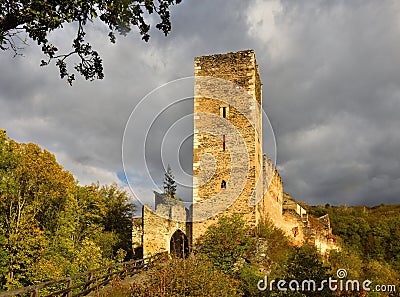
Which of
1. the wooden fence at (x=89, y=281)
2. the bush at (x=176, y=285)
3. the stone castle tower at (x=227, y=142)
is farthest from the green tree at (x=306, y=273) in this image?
the stone castle tower at (x=227, y=142)

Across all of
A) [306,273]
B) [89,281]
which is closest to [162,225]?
[89,281]

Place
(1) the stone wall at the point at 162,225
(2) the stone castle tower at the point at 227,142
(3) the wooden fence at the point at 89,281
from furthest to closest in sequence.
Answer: (1) the stone wall at the point at 162,225 < (2) the stone castle tower at the point at 227,142 < (3) the wooden fence at the point at 89,281

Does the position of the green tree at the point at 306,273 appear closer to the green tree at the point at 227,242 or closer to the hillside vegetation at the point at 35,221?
the green tree at the point at 227,242

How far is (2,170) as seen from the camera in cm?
2192

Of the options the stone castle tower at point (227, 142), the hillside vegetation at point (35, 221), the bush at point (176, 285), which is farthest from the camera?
the hillside vegetation at point (35, 221)

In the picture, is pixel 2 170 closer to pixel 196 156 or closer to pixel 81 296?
pixel 196 156

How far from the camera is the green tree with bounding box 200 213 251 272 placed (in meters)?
16.4

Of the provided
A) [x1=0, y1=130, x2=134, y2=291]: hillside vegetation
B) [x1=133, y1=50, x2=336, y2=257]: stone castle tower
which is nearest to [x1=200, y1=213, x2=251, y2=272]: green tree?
[x1=133, y1=50, x2=336, y2=257]: stone castle tower

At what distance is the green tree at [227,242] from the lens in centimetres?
1636

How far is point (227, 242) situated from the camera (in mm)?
16859

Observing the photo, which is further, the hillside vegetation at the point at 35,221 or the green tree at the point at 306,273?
the hillside vegetation at the point at 35,221

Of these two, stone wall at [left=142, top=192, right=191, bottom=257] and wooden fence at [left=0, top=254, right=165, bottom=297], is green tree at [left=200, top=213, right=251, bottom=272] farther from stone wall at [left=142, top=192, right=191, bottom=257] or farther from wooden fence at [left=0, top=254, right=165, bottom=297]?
stone wall at [left=142, top=192, right=191, bottom=257]

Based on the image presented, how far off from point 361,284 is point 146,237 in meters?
10.8

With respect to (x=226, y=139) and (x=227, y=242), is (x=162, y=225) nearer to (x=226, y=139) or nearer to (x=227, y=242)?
(x=227, y=242)
